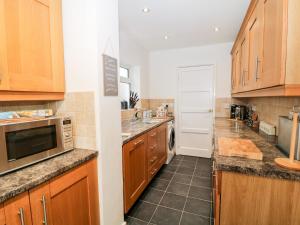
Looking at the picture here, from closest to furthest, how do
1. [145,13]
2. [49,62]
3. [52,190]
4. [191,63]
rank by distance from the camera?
[52,190], [49,62], [145,13], [191,63]

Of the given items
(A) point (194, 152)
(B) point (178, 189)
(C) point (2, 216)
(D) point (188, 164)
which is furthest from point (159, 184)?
(C) point (2, 216)

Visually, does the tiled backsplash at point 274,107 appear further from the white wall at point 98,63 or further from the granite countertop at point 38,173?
the granite countertop at point 38,173

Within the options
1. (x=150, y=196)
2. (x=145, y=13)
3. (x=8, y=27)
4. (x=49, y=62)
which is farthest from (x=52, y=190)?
(x=145, y=13)

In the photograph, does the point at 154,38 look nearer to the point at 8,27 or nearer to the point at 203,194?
the point at 8,27

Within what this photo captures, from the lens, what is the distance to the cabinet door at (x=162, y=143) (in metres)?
2.75

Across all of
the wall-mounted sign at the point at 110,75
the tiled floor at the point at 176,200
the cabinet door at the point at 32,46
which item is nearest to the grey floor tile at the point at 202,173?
the tiled floor at the point at 176,200

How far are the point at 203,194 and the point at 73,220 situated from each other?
168 centimetres

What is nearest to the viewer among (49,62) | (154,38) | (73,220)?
(73,220)

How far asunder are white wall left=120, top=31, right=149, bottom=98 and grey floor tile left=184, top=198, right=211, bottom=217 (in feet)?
7.32

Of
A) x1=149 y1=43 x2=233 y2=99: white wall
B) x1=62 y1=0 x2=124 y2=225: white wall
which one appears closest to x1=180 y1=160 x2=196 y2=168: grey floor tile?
x1=149 y1=43 x2=233 y2=99: white wall

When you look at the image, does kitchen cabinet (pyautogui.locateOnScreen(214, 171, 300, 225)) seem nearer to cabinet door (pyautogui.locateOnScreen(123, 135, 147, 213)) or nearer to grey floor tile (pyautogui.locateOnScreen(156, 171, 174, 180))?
cabinet door (pyautogui.locateOnScreen(123, 135, 147, 213))

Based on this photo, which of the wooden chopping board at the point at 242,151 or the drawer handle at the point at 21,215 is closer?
the drawer handle at the point at 21,215

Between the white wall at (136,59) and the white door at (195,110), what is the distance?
2.56 feet

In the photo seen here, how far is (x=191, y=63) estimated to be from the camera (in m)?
3.59
